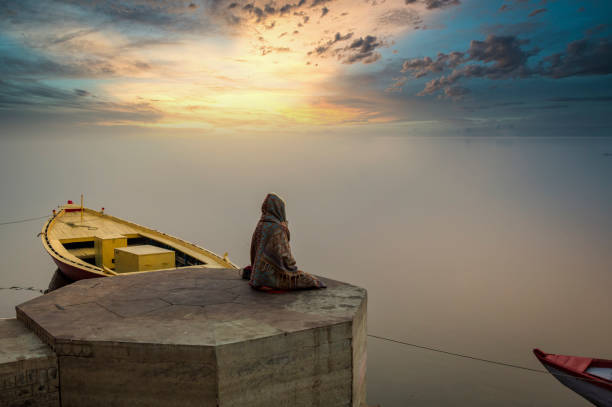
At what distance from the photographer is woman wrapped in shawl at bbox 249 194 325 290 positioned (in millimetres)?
6777

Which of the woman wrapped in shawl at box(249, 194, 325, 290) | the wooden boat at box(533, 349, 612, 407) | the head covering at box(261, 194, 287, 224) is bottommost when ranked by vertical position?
the wooden boat at box(533, 349, 612, 407)

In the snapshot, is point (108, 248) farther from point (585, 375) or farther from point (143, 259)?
point (585, 375)

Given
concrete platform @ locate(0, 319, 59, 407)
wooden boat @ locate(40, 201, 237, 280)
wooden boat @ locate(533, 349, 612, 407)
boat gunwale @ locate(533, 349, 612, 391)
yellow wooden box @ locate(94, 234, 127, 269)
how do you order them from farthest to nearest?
yellow wooden box @ locate(94, 234, 127, 269), wooden boat @ locate(40, 201, 237, 280), wooden boat @ locate(533, 349, 612, 407), boat gunwale @ locate(533, 349, 612, 391), concrete platform @ locate(0, 319, 59, 407)

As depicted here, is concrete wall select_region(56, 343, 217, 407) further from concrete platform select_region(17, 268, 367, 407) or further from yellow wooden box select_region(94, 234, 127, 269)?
yellow wooden box select_region(94, 234, 127, 269)

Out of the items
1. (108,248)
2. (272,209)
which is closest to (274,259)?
(272,209)

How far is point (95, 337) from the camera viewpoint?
4.80m

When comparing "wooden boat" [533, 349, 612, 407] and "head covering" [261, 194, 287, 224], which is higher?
"head covering" [261, 194, 287, 224]

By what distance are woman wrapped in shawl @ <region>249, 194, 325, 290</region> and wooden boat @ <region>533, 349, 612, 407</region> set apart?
8720 mm

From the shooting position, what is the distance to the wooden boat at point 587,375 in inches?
434

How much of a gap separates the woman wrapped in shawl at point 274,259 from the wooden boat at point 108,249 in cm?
662

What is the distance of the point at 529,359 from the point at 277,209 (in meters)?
15.2

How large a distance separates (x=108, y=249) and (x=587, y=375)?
53.0ft

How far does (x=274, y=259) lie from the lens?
267 inches

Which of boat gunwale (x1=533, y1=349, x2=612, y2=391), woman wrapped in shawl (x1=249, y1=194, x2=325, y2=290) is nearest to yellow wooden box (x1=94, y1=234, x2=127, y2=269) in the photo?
woman wrapped in shawl (x1=249, y1=194, x2=325, y2=290)
